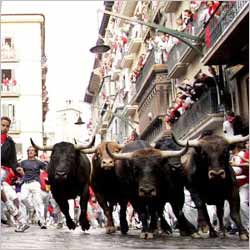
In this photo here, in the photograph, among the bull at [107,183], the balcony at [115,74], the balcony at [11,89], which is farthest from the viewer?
the balcony at [115,74]

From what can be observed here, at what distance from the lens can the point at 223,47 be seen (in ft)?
71.9

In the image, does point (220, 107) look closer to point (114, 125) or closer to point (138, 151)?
point (138, 151)

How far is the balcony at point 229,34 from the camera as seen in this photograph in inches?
782

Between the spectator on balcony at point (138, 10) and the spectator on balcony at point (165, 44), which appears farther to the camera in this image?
the spectator on balcony at point (138, 10)

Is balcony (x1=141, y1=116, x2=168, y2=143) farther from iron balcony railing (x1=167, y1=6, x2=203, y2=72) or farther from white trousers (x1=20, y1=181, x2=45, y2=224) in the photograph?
white trousers (x1=20, y1=181, x2=45, y2=224)

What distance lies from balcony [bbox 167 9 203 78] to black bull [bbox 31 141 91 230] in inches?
561

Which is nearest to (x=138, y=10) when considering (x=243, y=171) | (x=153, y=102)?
(x=153, y=102)

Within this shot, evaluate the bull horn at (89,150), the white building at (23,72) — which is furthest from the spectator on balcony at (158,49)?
the bull horn at (89,150)

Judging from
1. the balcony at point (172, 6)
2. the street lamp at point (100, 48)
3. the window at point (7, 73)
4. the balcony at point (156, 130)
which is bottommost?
the balcony at point (156, 130)

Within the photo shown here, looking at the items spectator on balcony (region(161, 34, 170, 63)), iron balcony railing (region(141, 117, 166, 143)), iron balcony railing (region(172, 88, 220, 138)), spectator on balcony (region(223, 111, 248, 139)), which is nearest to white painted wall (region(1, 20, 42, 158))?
iron balcony railing (region(141, 117, 166, 143))

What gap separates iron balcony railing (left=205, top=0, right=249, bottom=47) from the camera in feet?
67.1

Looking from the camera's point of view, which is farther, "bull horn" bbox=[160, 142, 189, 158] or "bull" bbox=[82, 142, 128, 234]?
"bull" bbox=[82, 142, 128, 234]

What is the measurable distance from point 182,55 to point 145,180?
19.3 metres

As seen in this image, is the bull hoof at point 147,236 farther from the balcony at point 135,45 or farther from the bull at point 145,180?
the balcony at point 135,45
